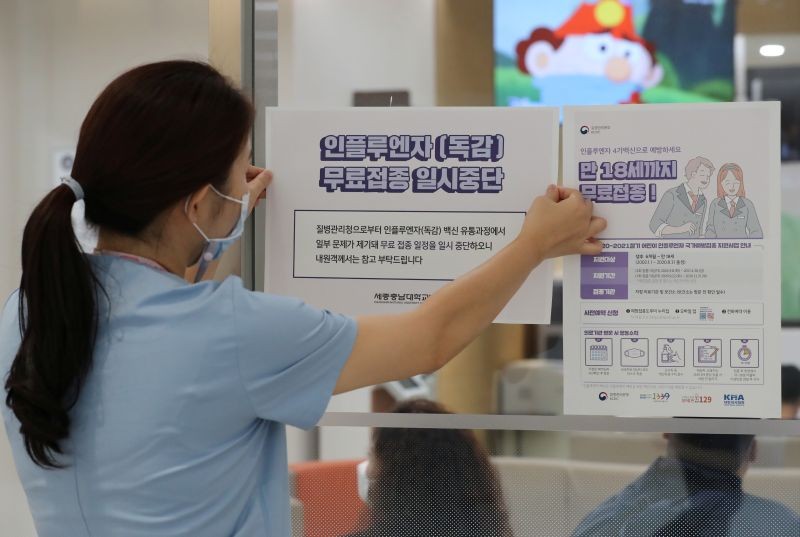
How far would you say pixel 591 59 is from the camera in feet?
5.38

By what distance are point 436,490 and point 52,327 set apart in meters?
0.72

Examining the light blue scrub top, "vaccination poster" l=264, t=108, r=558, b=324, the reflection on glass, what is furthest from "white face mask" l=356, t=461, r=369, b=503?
the light blue scrub top

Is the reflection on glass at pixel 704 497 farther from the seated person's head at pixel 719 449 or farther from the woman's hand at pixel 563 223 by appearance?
the woman's hand at pixel 563 223

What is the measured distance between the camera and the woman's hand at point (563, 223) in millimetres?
1229

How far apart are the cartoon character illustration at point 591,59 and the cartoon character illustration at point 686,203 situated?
0.35 metres

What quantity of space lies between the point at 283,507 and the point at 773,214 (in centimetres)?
77

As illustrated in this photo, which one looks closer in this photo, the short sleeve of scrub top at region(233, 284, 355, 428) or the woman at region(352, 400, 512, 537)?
the short sleeve of scrub top at region(233, 284, 355, 428)

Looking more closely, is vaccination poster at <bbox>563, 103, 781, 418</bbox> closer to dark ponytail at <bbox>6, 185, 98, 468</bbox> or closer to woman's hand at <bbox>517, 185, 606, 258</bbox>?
woman's hand at <bbox>517, 185, 606, 258</bbox>

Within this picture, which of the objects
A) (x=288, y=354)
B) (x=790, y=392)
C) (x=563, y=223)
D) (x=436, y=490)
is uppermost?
(x=563, y=223)

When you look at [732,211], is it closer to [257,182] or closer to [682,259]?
[682,259]

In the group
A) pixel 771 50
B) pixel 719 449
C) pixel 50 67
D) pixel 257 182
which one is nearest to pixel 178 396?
pixel 257 182

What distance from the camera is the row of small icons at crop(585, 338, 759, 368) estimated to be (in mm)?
1288

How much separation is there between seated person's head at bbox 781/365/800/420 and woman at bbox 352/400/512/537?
1.51ft

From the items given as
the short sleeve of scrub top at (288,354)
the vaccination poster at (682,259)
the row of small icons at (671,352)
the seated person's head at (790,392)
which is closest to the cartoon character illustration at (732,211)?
the vaccination poster at (682,259)
